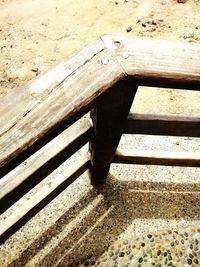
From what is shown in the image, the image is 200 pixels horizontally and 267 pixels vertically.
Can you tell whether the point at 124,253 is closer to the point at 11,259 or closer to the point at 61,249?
the point at 61,249

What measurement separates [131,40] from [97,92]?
0.89 ft

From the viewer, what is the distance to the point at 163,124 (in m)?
1.60

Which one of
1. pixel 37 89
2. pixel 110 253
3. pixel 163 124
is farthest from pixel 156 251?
pixel 37 89

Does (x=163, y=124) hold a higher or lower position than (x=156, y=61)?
lower

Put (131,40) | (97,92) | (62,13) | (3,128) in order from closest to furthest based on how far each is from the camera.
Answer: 1. (3,128)
2. (97,92)
3. (131,40)
4. (62,13)

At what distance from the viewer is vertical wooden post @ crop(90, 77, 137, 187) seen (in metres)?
1.26

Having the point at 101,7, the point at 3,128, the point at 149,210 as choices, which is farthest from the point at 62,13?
the point at 3,128

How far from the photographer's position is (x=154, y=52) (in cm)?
111

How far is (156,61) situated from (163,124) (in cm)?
56

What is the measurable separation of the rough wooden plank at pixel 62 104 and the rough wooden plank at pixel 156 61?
0.06m

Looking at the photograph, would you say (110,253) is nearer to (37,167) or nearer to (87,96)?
(37,167)

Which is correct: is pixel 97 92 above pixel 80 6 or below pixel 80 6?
above

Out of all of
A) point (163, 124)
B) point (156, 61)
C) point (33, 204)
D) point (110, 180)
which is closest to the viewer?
point (156, 61)

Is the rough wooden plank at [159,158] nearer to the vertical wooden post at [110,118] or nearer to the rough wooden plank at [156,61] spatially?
the vertical wooden post at [110,118]
